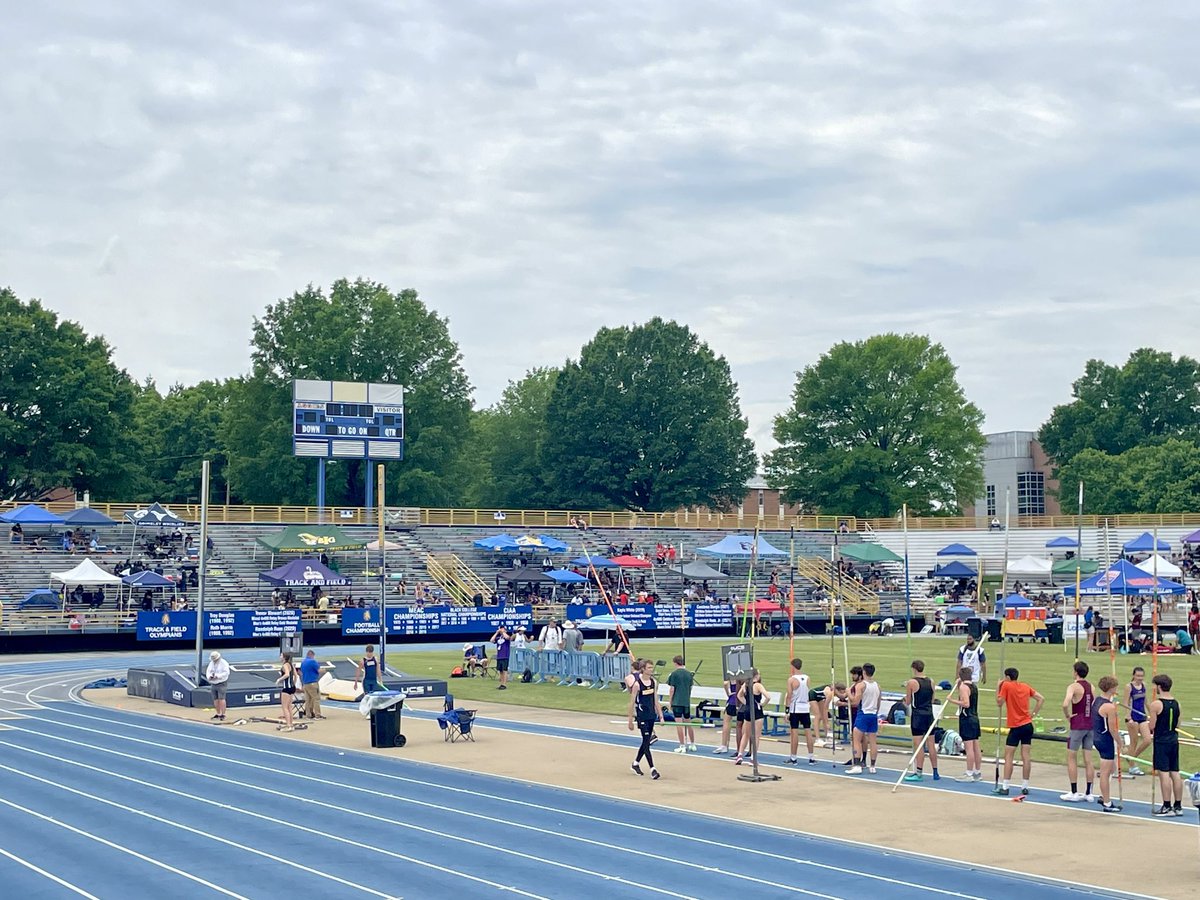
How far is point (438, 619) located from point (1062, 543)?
110 ft

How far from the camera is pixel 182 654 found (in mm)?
50500

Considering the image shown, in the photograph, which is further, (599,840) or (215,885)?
(599,840)

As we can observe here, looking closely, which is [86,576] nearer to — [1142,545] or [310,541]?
[310,541]

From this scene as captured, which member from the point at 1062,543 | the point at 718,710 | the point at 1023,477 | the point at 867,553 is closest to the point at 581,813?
the point at 718,710

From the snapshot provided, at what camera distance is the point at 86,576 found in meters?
54.0

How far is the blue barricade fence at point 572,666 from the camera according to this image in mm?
36406

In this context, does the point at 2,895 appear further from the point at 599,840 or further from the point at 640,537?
the point at 640,537

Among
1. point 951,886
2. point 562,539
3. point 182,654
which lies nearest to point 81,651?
point 182,654

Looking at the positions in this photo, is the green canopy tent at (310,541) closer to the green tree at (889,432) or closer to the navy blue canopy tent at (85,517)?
the navy blue canopy tent at (85,517)

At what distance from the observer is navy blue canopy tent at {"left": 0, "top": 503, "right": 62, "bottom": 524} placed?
58.2 metres

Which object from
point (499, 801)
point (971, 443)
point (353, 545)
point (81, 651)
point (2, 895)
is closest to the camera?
point (2, 895)

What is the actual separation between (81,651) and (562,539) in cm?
2752

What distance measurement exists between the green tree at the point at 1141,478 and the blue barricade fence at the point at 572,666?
51.6m

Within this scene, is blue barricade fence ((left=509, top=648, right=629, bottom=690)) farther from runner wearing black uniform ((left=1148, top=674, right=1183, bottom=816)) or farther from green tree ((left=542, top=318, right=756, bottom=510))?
green tree ((left=542, top=318, right=756, bottom=510))
